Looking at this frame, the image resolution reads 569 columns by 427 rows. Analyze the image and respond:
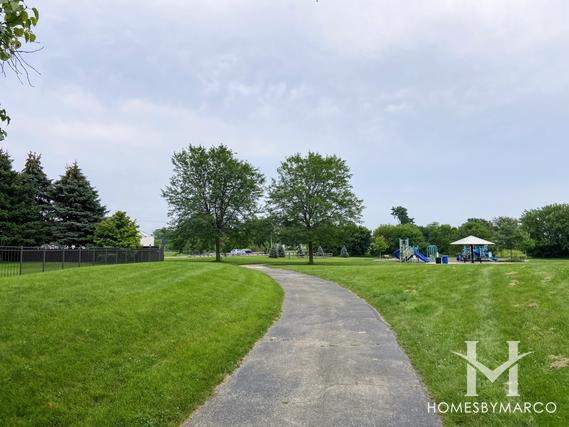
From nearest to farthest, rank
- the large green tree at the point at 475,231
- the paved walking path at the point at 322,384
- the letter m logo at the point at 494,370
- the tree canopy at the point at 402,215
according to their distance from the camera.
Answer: the paved walking path at the point at 322,384, the letter m logo at the point at 494,370, the large green tree at the point at 475,231, the tree canopy at the point at 402,215

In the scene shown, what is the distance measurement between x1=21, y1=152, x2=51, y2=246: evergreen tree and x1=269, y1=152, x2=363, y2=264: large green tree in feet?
69.9

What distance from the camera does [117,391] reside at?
5129 millimetres

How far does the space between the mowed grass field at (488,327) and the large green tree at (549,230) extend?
58.1 meters

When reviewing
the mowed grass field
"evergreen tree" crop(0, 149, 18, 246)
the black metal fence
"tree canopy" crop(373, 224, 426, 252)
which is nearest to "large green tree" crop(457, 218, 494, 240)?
"tree canopy" crop(373, 224, 426, 252)

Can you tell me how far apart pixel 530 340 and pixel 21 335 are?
9.07 metres

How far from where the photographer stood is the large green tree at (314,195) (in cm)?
3875

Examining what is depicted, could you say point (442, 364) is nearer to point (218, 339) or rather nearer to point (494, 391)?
point (494, 391)

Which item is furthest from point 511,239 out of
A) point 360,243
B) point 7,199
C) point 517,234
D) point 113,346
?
point 7,199

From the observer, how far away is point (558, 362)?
590 centimetres

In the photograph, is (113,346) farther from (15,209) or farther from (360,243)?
(360,243)

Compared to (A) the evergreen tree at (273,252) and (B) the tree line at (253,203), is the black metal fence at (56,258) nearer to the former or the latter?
(B) the tree line at (253,203)

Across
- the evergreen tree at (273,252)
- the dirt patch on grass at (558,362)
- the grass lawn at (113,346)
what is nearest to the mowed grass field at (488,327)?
the dirt patch on grass at (558,362)

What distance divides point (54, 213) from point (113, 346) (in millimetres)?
34028

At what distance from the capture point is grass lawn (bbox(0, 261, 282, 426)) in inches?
184
